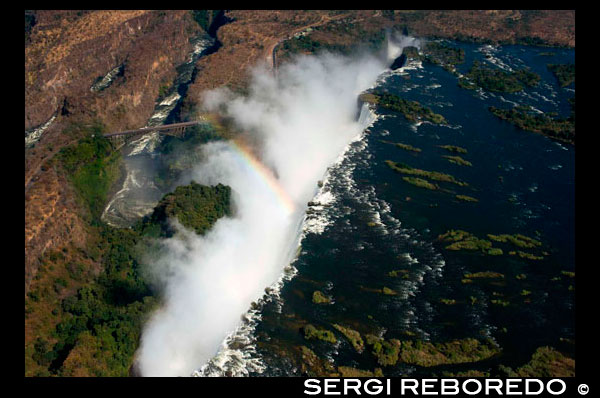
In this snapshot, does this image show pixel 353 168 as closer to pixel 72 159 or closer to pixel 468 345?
pixel 468 345

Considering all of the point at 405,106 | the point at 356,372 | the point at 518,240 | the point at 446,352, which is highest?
the point at 405,106

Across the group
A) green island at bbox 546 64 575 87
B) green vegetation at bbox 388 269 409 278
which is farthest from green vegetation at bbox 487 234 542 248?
green island at bbox 546 64 575 87

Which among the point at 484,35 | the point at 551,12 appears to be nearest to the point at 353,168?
the point at 484,35

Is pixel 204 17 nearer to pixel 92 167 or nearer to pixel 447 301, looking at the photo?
pixel 92 167

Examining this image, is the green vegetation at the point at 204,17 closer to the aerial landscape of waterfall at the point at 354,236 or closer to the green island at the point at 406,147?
the aerial landscape of waterfall at the point at 354,236

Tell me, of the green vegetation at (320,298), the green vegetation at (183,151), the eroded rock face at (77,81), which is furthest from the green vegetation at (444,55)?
the green vegetation at (320,298)

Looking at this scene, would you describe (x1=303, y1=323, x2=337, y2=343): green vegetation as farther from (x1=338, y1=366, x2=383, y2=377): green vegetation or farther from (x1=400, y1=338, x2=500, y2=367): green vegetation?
(x1=400, y1=338, x2=500, y2=367): green vegetation

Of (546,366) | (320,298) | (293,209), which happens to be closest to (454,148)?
(293,209)
